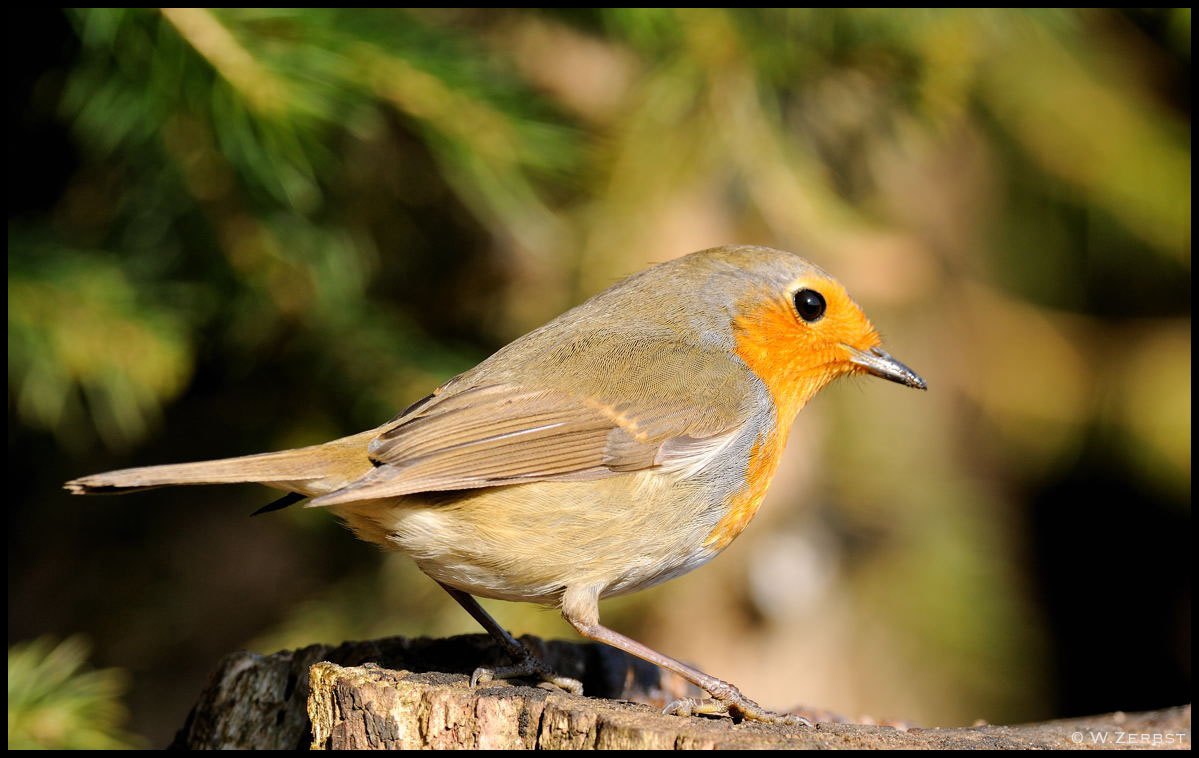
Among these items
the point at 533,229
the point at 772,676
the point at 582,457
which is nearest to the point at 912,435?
the point at 772,676

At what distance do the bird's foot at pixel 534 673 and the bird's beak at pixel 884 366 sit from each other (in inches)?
45.3

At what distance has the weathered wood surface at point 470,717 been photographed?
72.9 inches

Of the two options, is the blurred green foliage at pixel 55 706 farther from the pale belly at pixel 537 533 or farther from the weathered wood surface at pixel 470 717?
the pale belly at pixel 537 533

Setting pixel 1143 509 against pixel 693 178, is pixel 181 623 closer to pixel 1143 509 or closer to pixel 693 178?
pixel 693 178

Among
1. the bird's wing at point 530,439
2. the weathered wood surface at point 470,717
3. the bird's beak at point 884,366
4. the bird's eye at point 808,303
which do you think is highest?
the bird's eye at point 808,303

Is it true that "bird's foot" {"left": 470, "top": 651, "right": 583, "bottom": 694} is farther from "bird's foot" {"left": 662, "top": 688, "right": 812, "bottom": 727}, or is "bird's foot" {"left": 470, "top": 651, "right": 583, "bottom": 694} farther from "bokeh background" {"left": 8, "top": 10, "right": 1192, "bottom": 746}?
"bokeh background" {"left": 8, "top": 10, "right": 1192, "bottom": 746}

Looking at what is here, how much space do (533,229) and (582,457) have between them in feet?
3.58

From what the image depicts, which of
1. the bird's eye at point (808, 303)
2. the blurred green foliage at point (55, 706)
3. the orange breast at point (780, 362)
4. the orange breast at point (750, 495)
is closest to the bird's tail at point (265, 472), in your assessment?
the blurred green foliage at point (55, 706)

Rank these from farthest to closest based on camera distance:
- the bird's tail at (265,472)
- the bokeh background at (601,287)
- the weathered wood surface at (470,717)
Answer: the bokeh background at (601,287) < the bird's tail at (265,472) < the weathered wood surface at (470,717)

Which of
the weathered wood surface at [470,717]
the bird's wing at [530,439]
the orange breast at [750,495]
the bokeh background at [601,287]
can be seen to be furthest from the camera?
the bokeh background at [601,287]

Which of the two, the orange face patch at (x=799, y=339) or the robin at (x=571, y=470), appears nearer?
the robin at (x=571, y=470)

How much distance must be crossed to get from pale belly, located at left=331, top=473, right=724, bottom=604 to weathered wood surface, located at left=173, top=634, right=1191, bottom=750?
263mm

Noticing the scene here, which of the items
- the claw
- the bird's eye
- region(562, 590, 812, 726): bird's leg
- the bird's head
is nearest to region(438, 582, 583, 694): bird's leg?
region(562, 590, 812, 726): bird's leg

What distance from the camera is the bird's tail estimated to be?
214 centimetres
